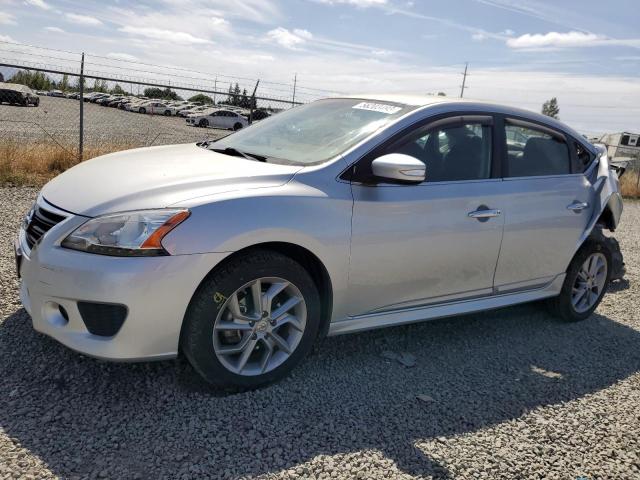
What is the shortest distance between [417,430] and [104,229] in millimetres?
1856

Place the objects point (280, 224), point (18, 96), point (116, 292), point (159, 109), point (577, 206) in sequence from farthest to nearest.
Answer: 1. point (159, 109)
2. point (18, 96)
3. point (577, 206)
4. point (280, 224)
5. point (116, 292)

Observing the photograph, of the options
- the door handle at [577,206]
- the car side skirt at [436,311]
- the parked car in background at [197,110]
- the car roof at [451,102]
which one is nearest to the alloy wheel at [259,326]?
the car side skirt at [436,311]

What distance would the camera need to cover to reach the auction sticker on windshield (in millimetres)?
3598

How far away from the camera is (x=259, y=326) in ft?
9.73

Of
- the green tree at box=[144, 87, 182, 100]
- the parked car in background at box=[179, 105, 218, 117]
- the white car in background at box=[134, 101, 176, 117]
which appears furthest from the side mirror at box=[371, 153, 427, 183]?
the white car in background at box=[134, 101, 176, 117]

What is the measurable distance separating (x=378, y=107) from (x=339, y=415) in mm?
1990

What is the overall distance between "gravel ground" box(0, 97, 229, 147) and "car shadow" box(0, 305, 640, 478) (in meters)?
13.5

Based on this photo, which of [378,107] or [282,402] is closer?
[282,402]

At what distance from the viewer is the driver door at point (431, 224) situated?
3195mm

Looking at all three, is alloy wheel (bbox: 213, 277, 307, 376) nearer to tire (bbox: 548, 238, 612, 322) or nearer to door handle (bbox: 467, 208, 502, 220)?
door handle (bbox: 467, 208, 502, 220)

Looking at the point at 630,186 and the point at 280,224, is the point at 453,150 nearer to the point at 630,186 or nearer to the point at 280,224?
the point at 280,224

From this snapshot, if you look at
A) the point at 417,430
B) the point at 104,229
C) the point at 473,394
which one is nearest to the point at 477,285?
the point at 473,394

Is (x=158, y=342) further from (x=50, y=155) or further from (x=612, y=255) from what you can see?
(x=50, y=155)

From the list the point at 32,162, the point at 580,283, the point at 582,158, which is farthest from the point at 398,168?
the point at 32,162
